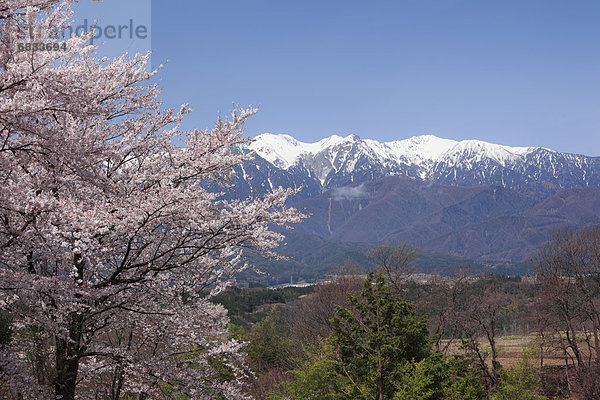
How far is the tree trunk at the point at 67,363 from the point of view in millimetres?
6836

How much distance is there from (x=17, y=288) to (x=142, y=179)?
2632 millimetres

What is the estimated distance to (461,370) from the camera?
1933cm

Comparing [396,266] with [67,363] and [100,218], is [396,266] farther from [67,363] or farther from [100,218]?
[100,218]

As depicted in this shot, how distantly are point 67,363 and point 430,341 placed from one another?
13.0 meters

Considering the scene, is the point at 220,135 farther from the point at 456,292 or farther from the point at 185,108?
the point at 456,292

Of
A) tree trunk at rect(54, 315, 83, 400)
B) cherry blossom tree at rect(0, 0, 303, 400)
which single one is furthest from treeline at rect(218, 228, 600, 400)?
tree trunk at rect(54, 315, 83, 400)

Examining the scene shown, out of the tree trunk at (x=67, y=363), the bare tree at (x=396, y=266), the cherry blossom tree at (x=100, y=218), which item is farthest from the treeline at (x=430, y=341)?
the tree trunk at (x=67, y=363)

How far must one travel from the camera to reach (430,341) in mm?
16438

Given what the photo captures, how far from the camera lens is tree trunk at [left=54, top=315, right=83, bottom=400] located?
6.84 m

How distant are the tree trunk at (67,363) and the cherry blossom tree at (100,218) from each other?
0.09 feet

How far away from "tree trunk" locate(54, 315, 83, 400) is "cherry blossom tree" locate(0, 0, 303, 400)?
29 mm

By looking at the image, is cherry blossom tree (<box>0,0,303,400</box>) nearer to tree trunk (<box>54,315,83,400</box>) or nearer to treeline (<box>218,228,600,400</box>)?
tree trunk (<box>54,315,83,400</box>)

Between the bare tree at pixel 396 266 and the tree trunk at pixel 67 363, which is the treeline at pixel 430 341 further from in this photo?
the tree trunk at pixel 67 363

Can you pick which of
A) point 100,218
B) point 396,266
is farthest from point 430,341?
point 396,266
